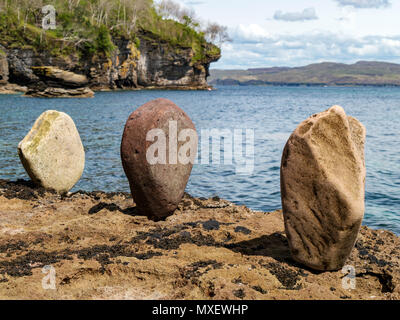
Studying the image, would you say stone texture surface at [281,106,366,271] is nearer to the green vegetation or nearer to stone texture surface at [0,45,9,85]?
stone texture surface at [0,45,9,85]

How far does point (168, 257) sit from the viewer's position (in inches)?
215

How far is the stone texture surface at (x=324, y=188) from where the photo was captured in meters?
4.94

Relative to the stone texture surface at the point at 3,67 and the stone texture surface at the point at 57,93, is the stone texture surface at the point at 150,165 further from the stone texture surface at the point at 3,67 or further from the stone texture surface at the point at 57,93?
the stone texture surface at the point at 3,67

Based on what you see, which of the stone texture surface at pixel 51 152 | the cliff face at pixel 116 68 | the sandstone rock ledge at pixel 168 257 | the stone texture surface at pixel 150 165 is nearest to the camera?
the sandstone rock ledge at pixel 168 257

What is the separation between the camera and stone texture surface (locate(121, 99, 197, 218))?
22.9 feet

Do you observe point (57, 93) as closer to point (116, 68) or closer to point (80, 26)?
point (80, 26)

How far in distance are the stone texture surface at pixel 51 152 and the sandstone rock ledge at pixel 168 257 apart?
3.85 feet

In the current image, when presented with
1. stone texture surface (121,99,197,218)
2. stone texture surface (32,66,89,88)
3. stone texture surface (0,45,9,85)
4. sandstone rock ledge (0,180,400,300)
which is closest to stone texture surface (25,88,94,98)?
stone texture surface (32,66,89,88)

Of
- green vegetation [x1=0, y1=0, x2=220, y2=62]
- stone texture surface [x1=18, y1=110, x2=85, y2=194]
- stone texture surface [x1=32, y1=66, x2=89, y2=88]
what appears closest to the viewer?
stone texture surface [x1=18, y1=110, x2=85, y2=194]

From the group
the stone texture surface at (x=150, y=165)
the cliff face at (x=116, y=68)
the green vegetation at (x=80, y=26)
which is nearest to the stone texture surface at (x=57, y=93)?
the cliff face at (x=116, y=68)

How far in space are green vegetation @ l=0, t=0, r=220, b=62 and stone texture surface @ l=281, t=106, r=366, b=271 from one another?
60.6 meters

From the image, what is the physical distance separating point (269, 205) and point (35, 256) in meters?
6.13
